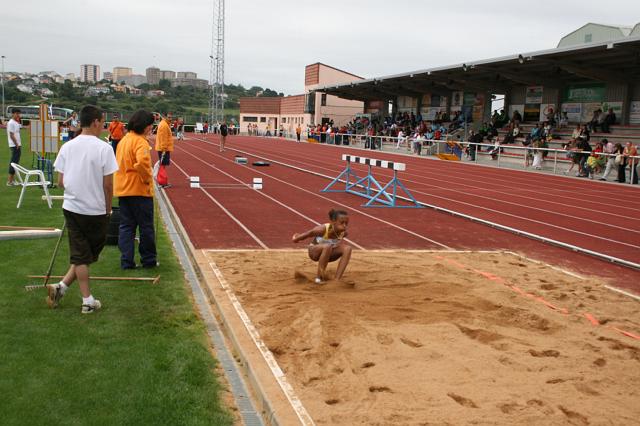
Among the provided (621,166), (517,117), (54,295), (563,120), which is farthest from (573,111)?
(54,295)

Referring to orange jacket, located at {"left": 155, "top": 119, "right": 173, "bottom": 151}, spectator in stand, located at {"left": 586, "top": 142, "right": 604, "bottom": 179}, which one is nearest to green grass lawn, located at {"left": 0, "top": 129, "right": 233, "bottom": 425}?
orange jacket, located at {"left": 155, "top": 119, "right": 173, "bottom": 151}

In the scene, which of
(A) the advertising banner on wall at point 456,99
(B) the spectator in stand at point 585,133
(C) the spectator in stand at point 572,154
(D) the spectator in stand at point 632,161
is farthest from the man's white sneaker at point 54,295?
(A) the advertising banner on wall at point 456,99

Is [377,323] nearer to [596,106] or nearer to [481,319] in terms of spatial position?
[481,319]

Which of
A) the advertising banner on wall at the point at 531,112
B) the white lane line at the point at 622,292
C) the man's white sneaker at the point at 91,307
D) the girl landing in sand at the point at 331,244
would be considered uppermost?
the advertising banner on wall at the point at 531,112

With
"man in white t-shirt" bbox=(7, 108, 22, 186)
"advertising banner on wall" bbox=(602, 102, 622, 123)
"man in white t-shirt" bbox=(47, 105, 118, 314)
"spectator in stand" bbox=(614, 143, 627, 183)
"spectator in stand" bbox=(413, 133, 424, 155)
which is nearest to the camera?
"man in white t-shirt" bbox=(47, 105, 118, 314)

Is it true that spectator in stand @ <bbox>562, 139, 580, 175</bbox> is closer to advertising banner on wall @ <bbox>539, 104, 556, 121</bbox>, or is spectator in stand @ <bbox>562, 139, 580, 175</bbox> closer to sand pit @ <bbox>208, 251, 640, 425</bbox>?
advertising banner on wall @ <bbox>539, 104, 556, 121</bbox>

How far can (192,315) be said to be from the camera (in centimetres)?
569

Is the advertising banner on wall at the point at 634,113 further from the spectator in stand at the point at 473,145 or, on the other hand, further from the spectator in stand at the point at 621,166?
the spectator in stand at the point at 621,166

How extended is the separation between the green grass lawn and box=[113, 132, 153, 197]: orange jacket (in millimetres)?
928

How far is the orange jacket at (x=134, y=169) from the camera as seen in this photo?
7180 millimetres

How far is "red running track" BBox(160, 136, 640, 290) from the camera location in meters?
9.91

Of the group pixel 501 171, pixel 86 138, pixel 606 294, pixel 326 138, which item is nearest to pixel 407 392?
pixel 86 138

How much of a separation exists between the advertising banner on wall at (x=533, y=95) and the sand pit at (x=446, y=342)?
29246 millimetres

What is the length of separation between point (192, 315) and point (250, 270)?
6.35 ft
